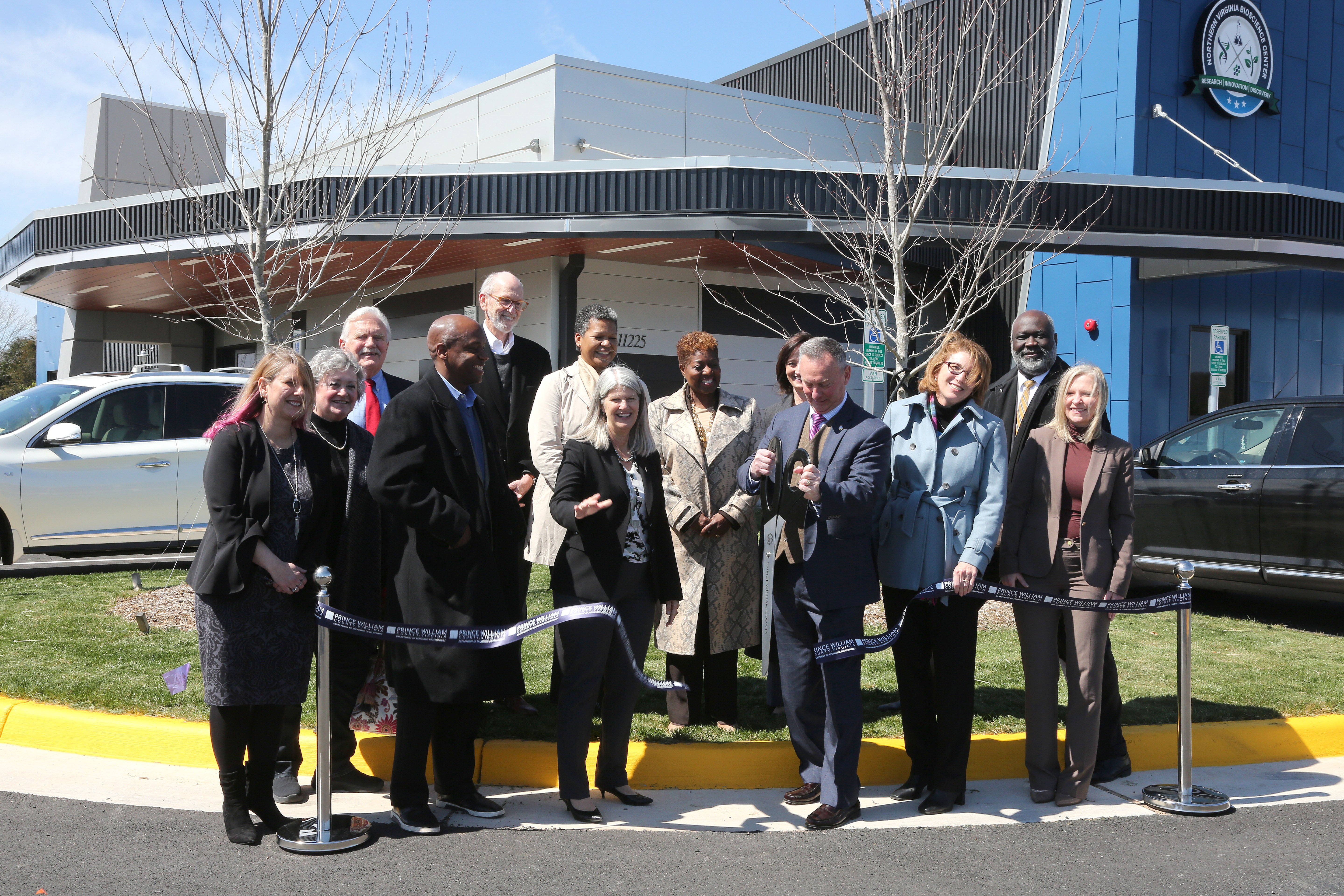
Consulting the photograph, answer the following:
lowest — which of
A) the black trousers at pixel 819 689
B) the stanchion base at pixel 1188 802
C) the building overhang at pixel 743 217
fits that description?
the stanchion base at pixel 1188 802

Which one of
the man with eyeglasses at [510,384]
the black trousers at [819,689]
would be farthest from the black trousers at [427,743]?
the black trousers at [819,689]

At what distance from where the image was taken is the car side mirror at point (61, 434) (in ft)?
31.8

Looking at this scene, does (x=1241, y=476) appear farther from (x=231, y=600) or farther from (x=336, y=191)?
(x=336, y=191)

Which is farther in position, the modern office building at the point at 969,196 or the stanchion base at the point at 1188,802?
the modern office building at the point at 969,196

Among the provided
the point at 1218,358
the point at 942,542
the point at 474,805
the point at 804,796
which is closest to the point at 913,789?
the point at 804,796

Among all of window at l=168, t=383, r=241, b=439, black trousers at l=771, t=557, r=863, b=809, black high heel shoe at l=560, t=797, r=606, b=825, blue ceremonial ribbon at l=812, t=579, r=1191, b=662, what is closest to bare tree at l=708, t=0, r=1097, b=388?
blue ceremonial ribbon at l=812, t=579, r=1191, b=662

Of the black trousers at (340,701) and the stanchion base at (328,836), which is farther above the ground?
the black trousers at (340,701)

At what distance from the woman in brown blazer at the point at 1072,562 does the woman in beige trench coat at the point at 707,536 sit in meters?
1.29

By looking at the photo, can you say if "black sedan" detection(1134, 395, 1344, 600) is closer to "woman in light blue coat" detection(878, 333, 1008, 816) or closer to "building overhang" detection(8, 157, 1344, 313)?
"building overhang" detection(8, 157, 1344, 313)

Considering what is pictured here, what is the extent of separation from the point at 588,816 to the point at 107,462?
23.8 ft

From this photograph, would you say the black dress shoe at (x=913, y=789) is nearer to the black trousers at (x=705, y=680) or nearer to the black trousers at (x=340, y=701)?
the black trousers at (x=705, y=680)

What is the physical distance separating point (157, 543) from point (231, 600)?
6799mm

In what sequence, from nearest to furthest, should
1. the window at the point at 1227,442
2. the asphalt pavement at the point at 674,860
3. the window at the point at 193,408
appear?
the asphalt pavement at the point at 674,860 → the window at the point at 1227,442 → the window at the point at 193,408

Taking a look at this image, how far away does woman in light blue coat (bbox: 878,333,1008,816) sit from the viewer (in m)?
4.78
